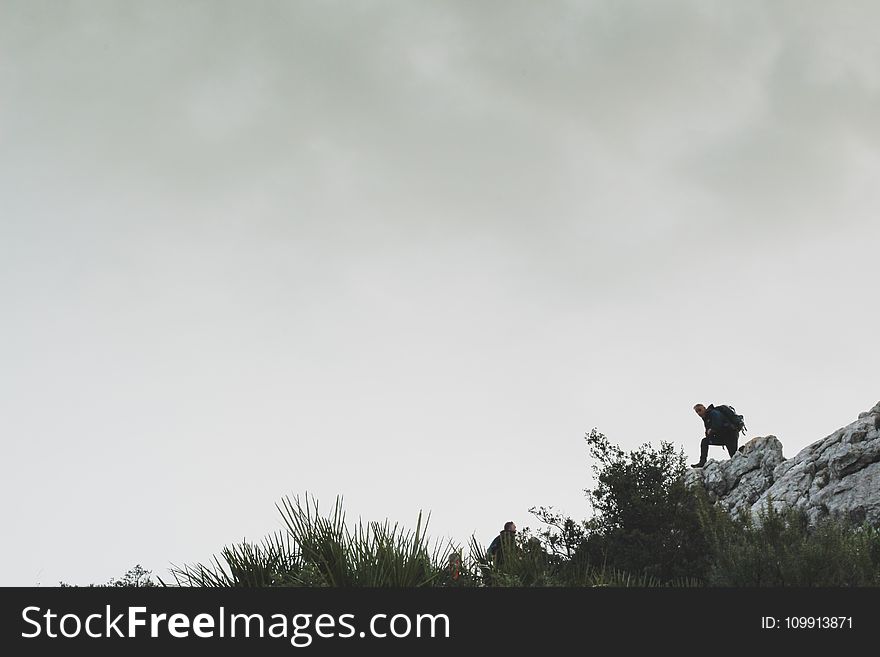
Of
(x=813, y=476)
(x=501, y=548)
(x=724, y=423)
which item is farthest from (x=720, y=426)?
(x=501, y=548)

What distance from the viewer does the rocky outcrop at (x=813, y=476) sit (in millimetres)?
19391

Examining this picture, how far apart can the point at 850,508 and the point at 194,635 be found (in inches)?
693

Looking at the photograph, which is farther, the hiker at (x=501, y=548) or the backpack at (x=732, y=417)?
the backpack at (x=732, y=417)

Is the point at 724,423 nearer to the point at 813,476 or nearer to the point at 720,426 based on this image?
the point at 720,426

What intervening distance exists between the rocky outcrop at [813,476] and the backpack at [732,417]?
1.98 ft

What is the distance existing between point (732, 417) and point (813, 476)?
4862mm

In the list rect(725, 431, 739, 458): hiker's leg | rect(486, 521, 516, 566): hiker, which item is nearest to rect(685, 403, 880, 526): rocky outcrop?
rect(725, 431, 739, 458): hiker's leg

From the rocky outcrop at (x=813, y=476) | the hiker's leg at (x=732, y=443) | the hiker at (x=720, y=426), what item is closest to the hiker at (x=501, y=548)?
the rocky outcrop at (x=813, y=476)

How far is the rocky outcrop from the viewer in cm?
1939

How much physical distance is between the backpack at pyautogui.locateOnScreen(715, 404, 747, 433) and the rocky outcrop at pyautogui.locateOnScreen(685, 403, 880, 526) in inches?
23.8

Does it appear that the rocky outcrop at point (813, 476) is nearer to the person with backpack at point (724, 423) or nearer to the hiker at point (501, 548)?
the person with backpack at point (724, 423)

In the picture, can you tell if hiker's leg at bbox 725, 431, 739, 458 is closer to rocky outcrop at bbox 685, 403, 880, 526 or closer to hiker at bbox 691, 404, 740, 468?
hiker at bbox 691, 404, 740, 468

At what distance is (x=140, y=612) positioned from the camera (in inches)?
237

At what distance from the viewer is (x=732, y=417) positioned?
26.3 m
